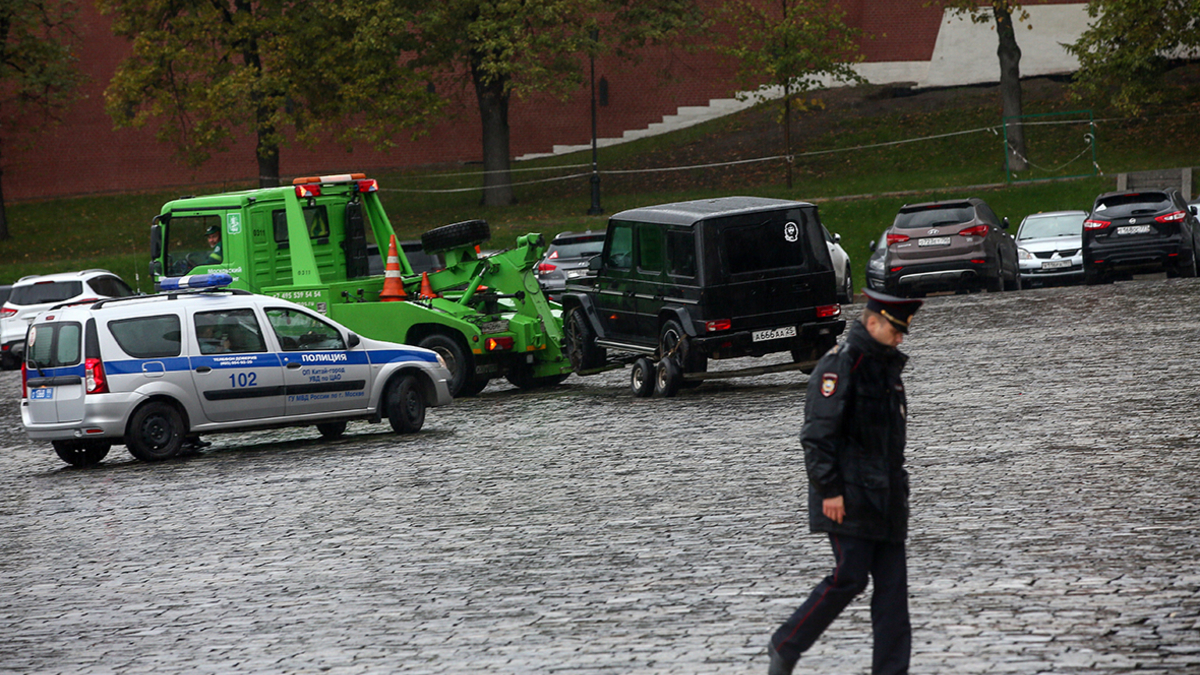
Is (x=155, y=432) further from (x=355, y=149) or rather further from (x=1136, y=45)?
(x=355, y=149)

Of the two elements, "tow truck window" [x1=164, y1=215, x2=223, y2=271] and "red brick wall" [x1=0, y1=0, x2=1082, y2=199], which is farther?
"red brick wall" [x1=0, y1=0, x2=1082, y2=199]

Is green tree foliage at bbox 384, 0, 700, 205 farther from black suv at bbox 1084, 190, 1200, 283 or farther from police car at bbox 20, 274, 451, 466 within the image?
police car at bbox 20, 274, 451, 466

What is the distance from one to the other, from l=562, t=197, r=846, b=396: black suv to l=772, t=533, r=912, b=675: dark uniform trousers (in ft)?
32.9

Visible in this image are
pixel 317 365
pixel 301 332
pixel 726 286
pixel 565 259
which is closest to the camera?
pixel 317 365

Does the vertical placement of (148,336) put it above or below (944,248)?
below

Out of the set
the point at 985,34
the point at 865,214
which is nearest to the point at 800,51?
the point at 865,214

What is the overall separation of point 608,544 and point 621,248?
28.6 ft

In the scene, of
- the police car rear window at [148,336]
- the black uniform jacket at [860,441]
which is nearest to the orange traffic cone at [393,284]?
the police car rear window at [148,336]

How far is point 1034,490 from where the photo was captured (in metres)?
9.36

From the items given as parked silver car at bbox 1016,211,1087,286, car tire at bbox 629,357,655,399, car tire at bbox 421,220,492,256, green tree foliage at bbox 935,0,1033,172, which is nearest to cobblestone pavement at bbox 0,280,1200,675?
car tire at bbox 629,357,655,399

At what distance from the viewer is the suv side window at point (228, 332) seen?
561 inches

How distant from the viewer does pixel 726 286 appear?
15.5 metres

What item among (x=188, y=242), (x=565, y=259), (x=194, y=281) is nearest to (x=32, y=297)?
(x=565, y=259)

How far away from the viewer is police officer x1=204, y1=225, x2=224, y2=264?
18297 millimetres
